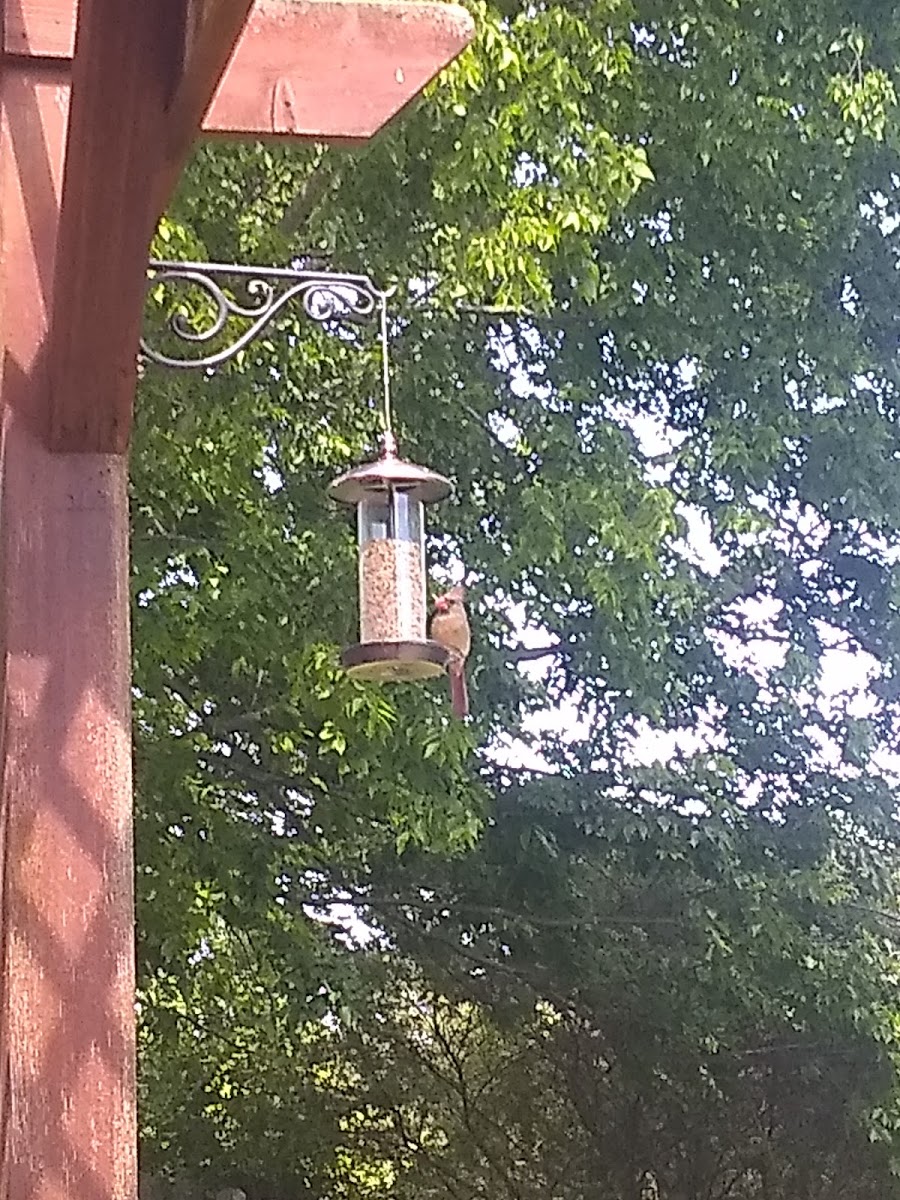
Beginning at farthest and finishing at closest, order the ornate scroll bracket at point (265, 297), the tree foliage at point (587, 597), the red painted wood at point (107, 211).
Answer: the tree foliage at point (587, 597) → the ornate scroll bracket at point (265, 297) → the red painted wood at point (107, 211)

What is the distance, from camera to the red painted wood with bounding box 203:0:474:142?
1623 millimetres

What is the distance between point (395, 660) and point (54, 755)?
0.56 meters

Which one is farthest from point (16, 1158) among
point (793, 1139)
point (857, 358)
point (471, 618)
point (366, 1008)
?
point (793, 1139)

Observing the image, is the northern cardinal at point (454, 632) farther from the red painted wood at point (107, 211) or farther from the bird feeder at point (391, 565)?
the red painted wood at point (107, 211)

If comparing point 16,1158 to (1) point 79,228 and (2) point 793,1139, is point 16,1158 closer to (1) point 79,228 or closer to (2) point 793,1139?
(1) point 79,228

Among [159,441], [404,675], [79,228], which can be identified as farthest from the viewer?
[159,441]

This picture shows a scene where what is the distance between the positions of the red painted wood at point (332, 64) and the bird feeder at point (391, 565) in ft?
1.79

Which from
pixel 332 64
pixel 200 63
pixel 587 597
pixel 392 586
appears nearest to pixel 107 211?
pixel 200 63

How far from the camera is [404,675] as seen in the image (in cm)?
214

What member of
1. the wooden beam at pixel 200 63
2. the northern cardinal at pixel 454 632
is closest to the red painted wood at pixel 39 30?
the wooden beam at pixel 200 63

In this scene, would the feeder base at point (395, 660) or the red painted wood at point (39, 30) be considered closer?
the red painted wood at point (39, 30)

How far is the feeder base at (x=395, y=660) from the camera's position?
6.72ft

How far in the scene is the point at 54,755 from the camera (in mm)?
1580

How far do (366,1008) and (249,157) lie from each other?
3.58m
